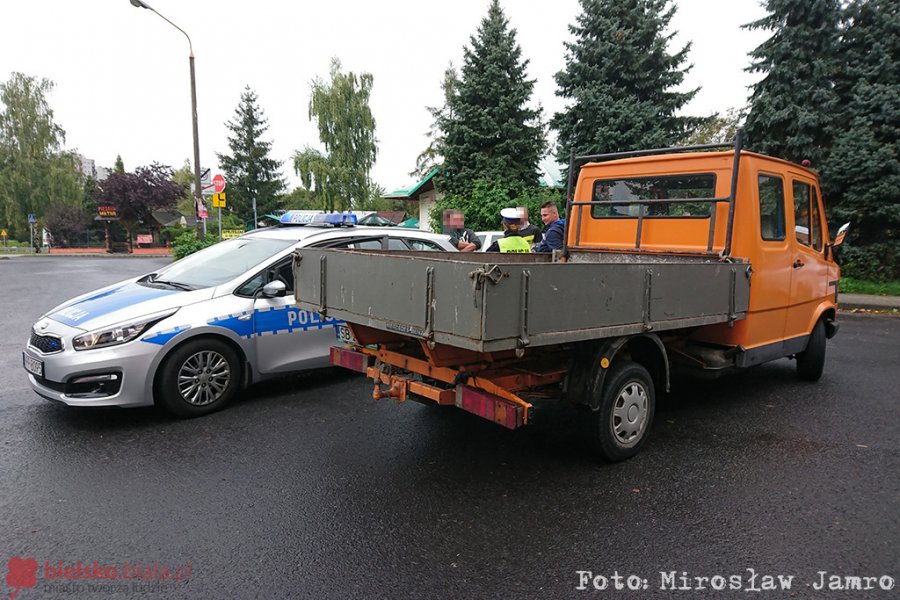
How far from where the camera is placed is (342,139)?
1682 inches

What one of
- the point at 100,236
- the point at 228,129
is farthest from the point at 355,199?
the point at 100,236

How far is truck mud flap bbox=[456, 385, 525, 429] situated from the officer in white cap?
2758mm

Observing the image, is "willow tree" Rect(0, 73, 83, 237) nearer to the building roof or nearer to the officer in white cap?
the building roof

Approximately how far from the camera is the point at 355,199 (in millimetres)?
43375

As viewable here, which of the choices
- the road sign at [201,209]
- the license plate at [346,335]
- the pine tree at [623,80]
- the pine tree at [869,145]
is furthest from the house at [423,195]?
the license plate at [346,335]

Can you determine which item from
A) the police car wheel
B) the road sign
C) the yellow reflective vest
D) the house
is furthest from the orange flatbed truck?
the house

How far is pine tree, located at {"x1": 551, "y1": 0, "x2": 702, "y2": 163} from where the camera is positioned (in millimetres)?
17609

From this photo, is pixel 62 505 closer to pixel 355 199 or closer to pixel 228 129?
pixel 355 199

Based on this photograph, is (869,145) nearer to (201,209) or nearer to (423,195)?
(201,209)

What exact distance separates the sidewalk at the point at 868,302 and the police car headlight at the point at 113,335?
1431 cm

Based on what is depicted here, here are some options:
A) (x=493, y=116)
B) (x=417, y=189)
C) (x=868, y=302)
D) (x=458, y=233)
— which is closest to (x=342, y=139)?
(x=417, y=189)

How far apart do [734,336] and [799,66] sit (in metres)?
14.3

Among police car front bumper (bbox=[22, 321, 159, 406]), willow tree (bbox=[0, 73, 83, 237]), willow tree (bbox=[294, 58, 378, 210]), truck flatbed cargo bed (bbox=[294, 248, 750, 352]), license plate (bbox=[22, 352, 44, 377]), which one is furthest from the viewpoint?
willow tree (bbox=[0, 73, 83, 237])

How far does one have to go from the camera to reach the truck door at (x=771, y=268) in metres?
5.09
